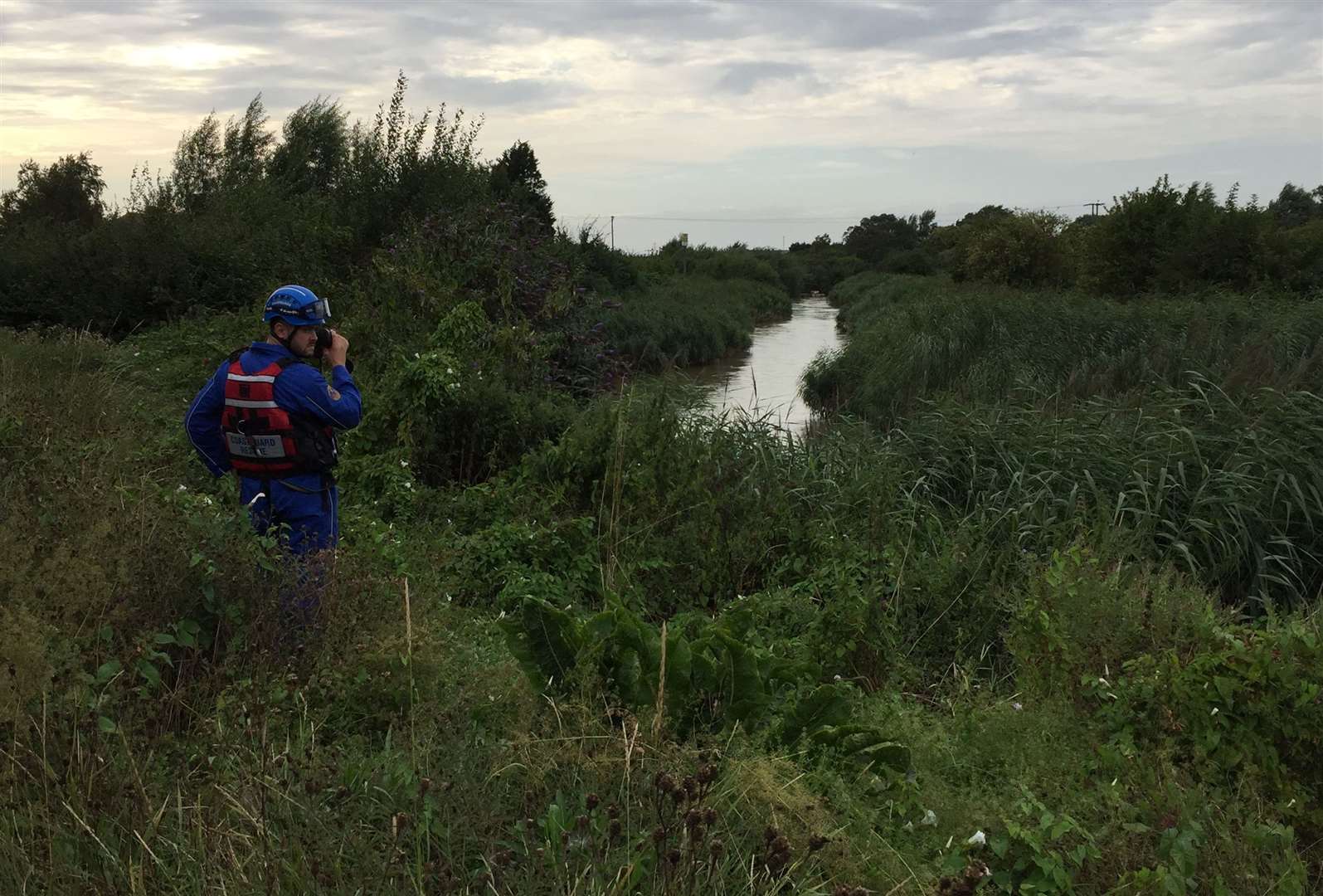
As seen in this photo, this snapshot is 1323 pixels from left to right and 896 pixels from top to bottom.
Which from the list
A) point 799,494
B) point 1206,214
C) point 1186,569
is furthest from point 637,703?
point 1206,214

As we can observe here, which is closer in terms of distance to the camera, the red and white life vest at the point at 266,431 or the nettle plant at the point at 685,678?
the nettle plant at the point at 685,678

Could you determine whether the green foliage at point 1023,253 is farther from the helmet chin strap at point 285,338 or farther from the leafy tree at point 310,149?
the helmet chin strap at point 285,338

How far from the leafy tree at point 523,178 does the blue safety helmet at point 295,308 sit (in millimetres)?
13786

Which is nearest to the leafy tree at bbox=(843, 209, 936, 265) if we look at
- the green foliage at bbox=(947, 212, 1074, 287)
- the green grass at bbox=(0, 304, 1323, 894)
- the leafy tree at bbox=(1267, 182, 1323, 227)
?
the leafy tree at bbox=(1267, 182, 1323, 227)

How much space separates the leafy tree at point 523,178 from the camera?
2136 cm

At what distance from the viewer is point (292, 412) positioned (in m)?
5.24

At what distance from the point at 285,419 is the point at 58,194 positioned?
25449mm

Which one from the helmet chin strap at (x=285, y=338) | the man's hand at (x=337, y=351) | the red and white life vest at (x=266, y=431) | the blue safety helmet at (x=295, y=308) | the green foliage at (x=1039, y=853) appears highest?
the blue safety helmet at (x=295, y=308)

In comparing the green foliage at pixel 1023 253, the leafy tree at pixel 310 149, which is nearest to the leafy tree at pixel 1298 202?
the green foliage at pixel 1023 253

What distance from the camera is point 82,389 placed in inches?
359

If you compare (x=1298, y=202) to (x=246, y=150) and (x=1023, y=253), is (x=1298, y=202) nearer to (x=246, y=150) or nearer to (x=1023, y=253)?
(x=1023, y=253)

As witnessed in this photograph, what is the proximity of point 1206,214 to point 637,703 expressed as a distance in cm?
2153

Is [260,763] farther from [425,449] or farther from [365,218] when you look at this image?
[365,218]

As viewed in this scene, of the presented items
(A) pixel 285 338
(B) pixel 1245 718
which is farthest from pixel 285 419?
(B) pixel 1245 718
